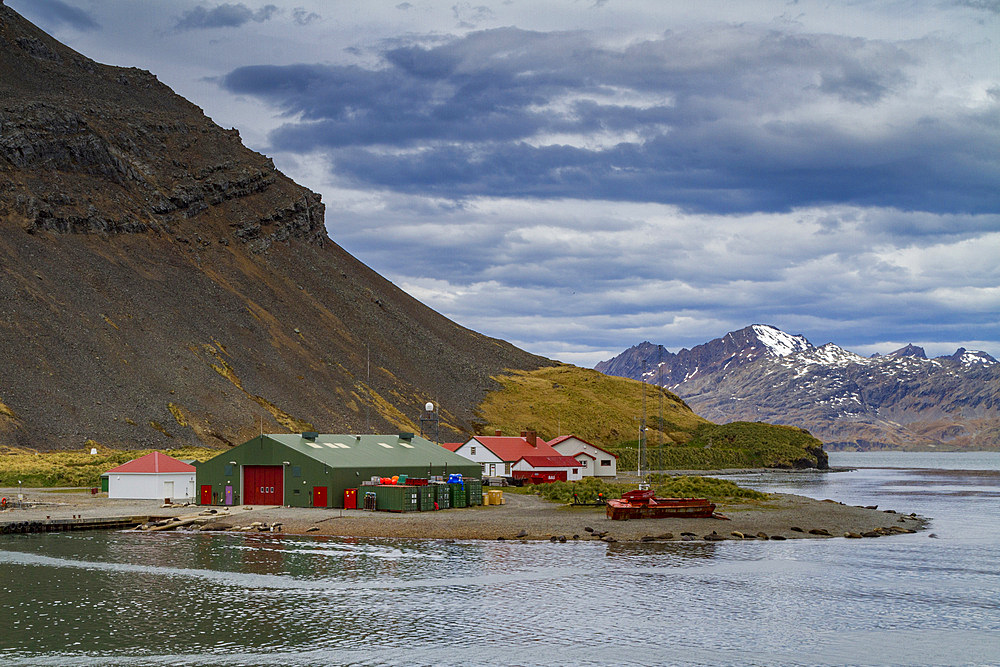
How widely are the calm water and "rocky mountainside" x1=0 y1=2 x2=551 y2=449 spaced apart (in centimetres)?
6079

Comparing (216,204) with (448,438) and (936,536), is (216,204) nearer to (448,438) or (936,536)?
(448,438)

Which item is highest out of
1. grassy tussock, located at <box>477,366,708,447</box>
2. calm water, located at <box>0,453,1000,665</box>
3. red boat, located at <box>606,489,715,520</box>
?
grassy tussock, located at <box>477,366,708,447</box>

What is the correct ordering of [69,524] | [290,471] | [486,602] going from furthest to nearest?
1. [290,471]
2. [69,524]
3. [486,602]

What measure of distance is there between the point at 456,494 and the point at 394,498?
5.51 m

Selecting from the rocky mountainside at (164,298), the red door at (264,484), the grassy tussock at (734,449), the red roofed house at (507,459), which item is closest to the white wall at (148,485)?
the red door at (264,484)

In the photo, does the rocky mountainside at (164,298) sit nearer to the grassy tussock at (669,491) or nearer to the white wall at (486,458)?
the white wall at (486,458)

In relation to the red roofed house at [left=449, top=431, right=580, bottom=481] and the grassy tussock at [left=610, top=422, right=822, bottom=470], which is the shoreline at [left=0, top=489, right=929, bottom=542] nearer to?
the red roofed house at [left=449, top=431, right=580, bottom=481]

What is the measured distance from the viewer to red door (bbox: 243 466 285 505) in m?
64.2

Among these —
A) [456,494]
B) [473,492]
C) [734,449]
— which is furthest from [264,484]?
[734,449]

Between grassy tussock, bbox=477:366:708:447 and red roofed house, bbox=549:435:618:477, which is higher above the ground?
→ grassy tussock, bbox=477:366:708:447

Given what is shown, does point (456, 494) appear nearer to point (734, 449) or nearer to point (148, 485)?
point (148, 485)

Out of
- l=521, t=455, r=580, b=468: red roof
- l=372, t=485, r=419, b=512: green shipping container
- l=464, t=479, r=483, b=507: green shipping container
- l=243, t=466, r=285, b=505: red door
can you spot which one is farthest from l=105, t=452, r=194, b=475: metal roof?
l=521, t=455, r=580, b=468: red roof

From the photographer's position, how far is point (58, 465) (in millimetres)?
85312

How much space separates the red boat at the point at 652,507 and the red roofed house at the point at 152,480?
103 feet
